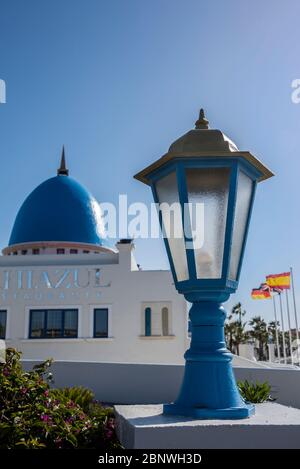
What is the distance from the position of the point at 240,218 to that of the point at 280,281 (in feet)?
82.8

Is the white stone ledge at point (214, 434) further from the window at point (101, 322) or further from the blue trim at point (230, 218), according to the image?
the window at point (101, 322)

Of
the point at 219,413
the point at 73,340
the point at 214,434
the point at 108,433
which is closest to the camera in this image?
the point at 214,434

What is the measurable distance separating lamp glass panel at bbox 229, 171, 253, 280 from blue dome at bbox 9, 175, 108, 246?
20112mm

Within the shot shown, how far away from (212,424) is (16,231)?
22.7 m

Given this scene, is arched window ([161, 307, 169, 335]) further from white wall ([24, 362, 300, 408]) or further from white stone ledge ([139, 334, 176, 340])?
white wall ([24, 362, 300, 408])

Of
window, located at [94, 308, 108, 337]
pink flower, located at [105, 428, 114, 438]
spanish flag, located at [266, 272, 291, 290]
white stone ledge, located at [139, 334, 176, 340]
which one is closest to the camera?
pink flower, located at [105, 428, 114, 438]

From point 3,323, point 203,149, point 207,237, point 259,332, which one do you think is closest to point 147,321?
point 3,323

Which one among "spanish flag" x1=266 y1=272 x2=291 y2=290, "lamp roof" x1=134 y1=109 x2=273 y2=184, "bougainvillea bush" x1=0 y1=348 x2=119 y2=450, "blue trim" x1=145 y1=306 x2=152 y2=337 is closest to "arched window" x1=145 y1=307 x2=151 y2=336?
"blue trim" x1=145 y1=306 x2=152 y2=337

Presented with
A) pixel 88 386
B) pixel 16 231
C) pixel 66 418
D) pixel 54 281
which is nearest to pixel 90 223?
pixel 16 231

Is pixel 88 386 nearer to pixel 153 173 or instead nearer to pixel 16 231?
pixel 153 173

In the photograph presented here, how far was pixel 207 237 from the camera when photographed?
3.26m

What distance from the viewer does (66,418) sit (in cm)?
353

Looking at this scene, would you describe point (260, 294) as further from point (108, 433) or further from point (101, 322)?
point (108, 433)

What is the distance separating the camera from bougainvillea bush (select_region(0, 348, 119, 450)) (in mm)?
3121
